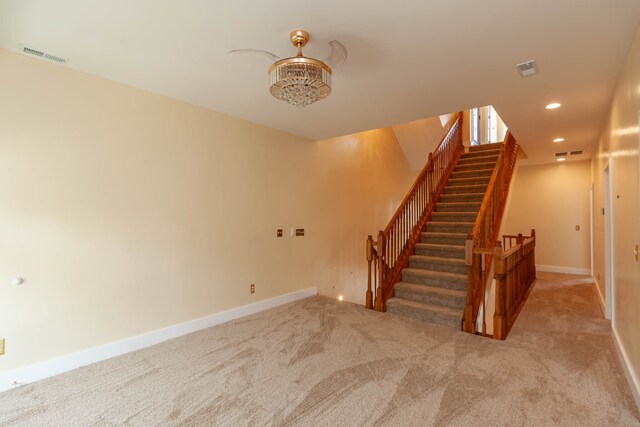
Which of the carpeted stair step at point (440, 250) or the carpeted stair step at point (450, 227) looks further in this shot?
the carpeted stair step at point (450, 227)

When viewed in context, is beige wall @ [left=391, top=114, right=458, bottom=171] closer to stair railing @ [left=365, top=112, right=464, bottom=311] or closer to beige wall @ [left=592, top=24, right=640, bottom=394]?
stair railing @ [left=365, top=112, right=464, bottom=311]

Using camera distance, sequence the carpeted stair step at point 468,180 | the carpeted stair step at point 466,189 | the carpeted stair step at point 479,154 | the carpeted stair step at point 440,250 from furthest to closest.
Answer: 1. the carpeted stair step at point 479,154
2. the carpeted stair step at point 468,180
3. the carpeted stair step at point 466,189
4. the carpeted stair step at point 440,250

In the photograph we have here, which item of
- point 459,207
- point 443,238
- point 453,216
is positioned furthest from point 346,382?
point 459,207

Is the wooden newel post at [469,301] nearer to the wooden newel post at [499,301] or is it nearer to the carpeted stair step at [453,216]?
the wooden newel post at [499,301]

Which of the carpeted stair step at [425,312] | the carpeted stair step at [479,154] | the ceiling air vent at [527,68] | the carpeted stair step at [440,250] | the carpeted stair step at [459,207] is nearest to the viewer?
the ceiling air vent at [527,68]

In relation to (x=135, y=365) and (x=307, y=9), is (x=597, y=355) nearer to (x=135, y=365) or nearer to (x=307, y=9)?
(x=307, y=9)

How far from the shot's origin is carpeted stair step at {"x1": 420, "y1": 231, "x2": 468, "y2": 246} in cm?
471

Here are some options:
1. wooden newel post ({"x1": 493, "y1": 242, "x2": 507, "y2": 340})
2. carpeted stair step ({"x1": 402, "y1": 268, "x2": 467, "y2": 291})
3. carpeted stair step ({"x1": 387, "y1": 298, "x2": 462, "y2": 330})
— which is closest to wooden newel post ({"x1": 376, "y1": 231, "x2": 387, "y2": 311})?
carpeted stair step ({"x1": 387, "y1": 298, "x2": 462, "y2": 330})

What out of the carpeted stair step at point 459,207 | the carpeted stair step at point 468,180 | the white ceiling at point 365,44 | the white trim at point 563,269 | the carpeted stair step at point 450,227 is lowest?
the white trim at point 563,269

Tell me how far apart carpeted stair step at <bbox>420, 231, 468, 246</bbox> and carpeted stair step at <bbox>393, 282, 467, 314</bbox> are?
98cm

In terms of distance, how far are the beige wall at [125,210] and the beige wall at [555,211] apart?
5242 mm

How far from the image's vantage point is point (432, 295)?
12.8 ft

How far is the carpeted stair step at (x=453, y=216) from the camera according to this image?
504 cm

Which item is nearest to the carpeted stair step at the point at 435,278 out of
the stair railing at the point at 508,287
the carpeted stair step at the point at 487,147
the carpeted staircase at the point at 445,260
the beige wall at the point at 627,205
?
the carpeted staircase at the point at 445,260
